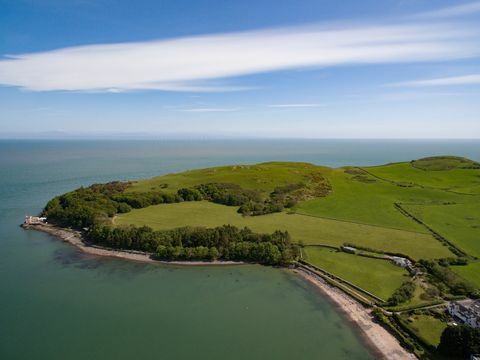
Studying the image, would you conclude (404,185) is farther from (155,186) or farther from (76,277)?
(76,277)

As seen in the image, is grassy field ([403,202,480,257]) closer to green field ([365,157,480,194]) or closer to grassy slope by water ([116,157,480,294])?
grassy slope by water ([116,157,480,294])

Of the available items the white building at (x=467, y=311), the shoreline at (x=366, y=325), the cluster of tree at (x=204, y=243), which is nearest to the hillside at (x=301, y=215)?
the cluster of tree at (x=204, y=243)

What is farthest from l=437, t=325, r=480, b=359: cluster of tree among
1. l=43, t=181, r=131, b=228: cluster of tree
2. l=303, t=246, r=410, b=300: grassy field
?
l=43, t=181, r=131, b=228: cluster of tree

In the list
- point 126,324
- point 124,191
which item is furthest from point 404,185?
point 126,324

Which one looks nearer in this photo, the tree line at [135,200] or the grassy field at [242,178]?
the tree line at [135,200]

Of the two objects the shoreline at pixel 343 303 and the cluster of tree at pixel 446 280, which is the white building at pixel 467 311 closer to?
the cluster of tree at pixel 446 280

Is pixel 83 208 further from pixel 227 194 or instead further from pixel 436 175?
pixel 436 175

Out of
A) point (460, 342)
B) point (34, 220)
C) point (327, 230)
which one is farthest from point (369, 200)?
point (34, 220)
